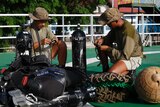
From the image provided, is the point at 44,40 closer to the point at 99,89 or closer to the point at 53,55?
the point at 53,55

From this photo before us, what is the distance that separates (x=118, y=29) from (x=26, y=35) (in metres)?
1.23

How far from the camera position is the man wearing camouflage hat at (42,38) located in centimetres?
575

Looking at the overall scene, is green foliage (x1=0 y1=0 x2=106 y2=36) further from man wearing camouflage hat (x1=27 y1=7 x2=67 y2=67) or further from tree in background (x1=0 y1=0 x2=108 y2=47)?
man wearing camouflage hat (x1=27 y1=7 x2=67 y2=67)

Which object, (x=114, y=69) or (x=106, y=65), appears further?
(x=106, y=65)

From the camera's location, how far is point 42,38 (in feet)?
19.5

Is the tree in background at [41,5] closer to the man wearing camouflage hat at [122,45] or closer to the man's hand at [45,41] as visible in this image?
the man's hand at [45,41]

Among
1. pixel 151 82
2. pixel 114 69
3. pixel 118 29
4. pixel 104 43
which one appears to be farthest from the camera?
pixel 104 43

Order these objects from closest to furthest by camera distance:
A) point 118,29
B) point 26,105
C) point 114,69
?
point 26,105
point 114,69
point 118,29

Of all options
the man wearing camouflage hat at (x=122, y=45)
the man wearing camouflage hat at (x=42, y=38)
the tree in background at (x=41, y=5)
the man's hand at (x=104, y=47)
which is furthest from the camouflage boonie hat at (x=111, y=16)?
the tree in background at (x=41, y=5)

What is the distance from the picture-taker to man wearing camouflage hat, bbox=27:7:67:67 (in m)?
5.75

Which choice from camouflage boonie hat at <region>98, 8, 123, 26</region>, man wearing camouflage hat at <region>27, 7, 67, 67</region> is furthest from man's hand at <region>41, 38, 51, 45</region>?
camouflage boonie hat at <region>98, 8, 123, 26</region>

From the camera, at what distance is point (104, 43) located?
562cm

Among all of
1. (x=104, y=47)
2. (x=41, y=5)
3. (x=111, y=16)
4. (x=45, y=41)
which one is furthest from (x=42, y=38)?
(x=41, y=5)

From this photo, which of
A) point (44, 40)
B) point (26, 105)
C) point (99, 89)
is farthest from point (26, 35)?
point (26, 105)
